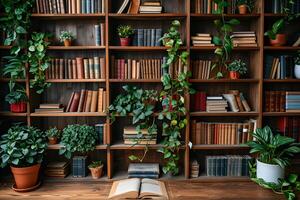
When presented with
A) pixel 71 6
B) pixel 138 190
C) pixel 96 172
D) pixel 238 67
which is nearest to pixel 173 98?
pixel 238 67

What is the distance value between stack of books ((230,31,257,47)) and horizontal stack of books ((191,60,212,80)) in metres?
0.38

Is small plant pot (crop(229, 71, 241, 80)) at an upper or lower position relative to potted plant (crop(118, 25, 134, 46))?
lower

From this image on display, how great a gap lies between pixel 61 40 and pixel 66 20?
0.30 m

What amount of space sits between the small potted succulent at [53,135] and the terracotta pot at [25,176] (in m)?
0.37

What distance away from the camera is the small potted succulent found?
3512 millimetres

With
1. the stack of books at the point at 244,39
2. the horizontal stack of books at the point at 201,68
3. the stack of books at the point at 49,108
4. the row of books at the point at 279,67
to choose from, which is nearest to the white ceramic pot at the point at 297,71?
the row of books at the point at 279,67

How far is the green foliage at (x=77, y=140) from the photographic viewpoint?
11.0 ft

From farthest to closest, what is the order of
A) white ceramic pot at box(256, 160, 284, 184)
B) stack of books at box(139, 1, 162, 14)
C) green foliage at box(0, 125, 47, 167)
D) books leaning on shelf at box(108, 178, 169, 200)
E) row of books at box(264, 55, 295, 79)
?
row of books at box(264, 55, 295, 79)
stack of books at box(139, 1, 162, 14)
white ceramic pot at box(256, 160, 284, 184)
green foliage at box(0, 125, 47, 167)
books leaning on shelf at box(108, 178, 169, 200)

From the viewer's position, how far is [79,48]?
3.44 metres

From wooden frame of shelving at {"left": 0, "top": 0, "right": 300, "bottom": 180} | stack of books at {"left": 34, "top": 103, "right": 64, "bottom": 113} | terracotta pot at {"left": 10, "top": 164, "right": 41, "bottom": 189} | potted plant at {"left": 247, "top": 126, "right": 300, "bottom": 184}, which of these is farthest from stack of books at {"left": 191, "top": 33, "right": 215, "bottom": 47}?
terracotta pot at {"left": 10, "top": 164, "right": 41, "bottom": 189}

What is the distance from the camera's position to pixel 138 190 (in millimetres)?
2975

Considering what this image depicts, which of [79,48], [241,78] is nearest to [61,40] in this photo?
[79,48]

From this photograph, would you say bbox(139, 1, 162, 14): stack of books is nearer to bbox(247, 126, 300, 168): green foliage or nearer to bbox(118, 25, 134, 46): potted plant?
bbox(118, 25, 134, 46): potted plant

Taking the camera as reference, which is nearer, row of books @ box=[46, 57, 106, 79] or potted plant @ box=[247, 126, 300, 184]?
potted plant @ box=[247, 126, 300, 184]
